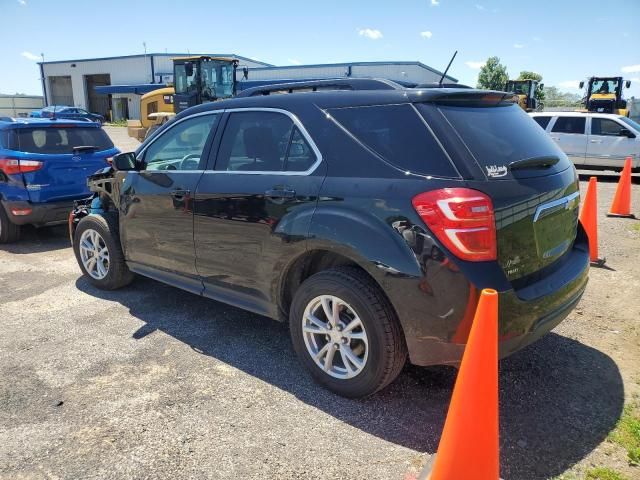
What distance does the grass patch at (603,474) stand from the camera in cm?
239

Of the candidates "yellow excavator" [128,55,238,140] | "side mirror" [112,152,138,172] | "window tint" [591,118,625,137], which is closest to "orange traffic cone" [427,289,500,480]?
"side mirror" [112,152,138,172]

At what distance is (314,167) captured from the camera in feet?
10.2

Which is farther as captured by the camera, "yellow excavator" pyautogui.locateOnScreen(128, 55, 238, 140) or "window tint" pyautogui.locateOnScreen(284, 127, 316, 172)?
"yellow excavator" pyautogui.locateOnScreen(128, 55, 238, 140)

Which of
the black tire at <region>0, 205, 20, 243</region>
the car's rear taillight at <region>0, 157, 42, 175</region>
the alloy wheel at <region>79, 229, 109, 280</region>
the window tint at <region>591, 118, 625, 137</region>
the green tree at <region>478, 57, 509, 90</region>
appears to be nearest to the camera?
the alloy wheel at <region>79, 229, 109, 280</region>

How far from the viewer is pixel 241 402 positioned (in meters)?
3.09

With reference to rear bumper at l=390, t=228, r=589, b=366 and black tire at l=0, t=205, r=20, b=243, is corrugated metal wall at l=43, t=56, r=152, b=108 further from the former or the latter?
rear bumper at l=390, t=228, r=589, b=366

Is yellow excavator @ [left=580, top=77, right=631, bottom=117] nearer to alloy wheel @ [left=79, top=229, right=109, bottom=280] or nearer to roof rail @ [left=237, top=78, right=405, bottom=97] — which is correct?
roof rail @ [left=237, top=78, right=405, bottom=97]

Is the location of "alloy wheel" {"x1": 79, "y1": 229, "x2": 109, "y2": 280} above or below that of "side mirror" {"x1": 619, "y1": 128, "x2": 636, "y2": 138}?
below

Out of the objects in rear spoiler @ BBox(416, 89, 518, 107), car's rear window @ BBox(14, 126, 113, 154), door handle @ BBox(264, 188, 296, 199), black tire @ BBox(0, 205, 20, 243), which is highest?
rear spoiler @ BBox(416, 89, 518, 107)

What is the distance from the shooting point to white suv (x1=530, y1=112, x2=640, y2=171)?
13.0 m

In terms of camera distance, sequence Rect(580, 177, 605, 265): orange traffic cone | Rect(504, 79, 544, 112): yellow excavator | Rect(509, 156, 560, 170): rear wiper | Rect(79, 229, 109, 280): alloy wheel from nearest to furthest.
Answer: Rect(509, 156, 560, 170): rear wiper, Rect(79, 229, 109, 280): alloy wheel, Rect(580, 177, 605, 265): orange traffic cone, Rect(504, 79, 544, 112): yellow excavator

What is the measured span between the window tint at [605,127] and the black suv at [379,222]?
1175 centimetres

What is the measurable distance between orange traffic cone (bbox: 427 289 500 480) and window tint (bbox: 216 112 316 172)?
5.04 ft

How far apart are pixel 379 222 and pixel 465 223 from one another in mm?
472
